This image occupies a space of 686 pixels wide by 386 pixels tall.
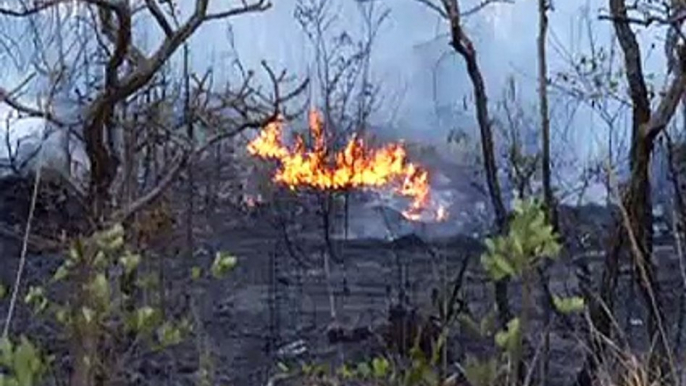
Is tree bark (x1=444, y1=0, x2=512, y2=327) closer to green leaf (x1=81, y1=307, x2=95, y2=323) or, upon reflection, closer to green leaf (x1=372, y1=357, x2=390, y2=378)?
green leaf (x1=372, y1=357, x2=390, y2=378)

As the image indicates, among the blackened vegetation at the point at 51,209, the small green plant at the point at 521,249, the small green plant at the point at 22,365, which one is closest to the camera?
the small green plant at the point at 22,365

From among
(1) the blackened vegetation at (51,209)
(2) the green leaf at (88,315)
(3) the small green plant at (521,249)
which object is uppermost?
(1) the blackened vegetation at (51,209)

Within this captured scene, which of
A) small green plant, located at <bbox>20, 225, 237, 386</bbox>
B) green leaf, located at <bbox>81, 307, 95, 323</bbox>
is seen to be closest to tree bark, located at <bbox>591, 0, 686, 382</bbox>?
small green plant, located at <bbox>20, 225, 237, 386</bbox>

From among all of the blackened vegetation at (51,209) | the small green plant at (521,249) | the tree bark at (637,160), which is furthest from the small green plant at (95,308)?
the tree bark at (637,160)

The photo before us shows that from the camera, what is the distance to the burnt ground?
528 centimetres

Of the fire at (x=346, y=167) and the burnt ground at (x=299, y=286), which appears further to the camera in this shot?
the fire at (x=346, y=167)

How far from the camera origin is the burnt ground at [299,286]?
5.28 meters

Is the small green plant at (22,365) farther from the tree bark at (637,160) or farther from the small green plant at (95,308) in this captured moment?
the tree bark at (637,160)

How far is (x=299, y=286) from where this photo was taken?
24.0ft

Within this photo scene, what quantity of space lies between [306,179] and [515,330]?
7.21 meters

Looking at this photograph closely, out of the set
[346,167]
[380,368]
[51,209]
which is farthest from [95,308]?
[346,167]

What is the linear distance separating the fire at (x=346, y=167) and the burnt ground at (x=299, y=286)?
0.57 feet

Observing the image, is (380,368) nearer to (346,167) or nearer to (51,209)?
(51,209)

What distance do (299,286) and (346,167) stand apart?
1.95 metres
